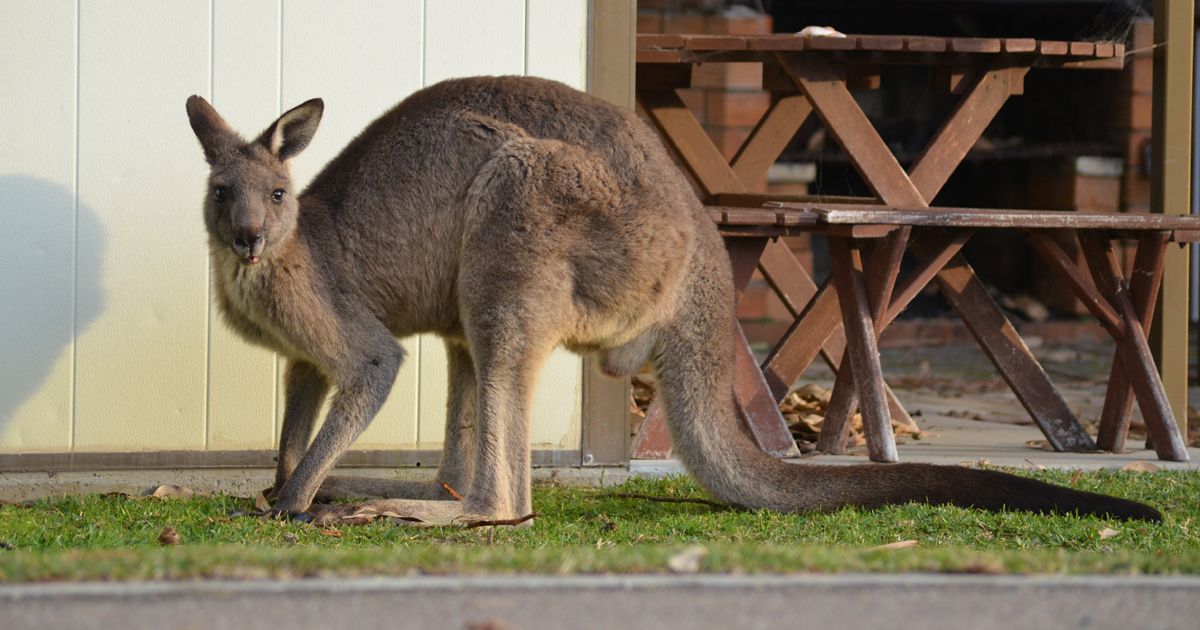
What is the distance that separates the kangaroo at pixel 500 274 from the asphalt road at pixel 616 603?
1.62 m

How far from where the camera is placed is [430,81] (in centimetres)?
558

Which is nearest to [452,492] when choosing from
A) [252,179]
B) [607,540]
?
[607,540]

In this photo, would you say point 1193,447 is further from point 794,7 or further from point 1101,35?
point 794,7

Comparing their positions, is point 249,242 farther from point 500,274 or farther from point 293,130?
point 500,274

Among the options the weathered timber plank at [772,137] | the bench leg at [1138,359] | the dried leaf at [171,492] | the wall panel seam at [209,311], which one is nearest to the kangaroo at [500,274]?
the dried leaf at [171,492]

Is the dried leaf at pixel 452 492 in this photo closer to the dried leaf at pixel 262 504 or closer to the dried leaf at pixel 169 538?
the dried leaf at pixel 262 504

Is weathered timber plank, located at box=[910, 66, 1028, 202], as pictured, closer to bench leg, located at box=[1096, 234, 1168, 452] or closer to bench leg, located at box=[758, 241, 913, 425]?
bench leg, located at box=[758, 241, 913, 425]

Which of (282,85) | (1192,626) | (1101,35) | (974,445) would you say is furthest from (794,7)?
(1192,626)

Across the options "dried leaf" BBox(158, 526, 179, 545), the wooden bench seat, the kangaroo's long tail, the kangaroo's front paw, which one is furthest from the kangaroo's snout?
the wooden bench seat

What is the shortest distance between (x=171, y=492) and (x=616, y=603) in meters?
2.86

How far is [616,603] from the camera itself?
2795mm

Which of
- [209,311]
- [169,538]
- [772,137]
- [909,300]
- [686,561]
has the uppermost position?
[772,137]

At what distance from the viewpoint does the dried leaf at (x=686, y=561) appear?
3.05 metres

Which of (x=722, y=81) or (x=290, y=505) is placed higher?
(x=722, y=81)
